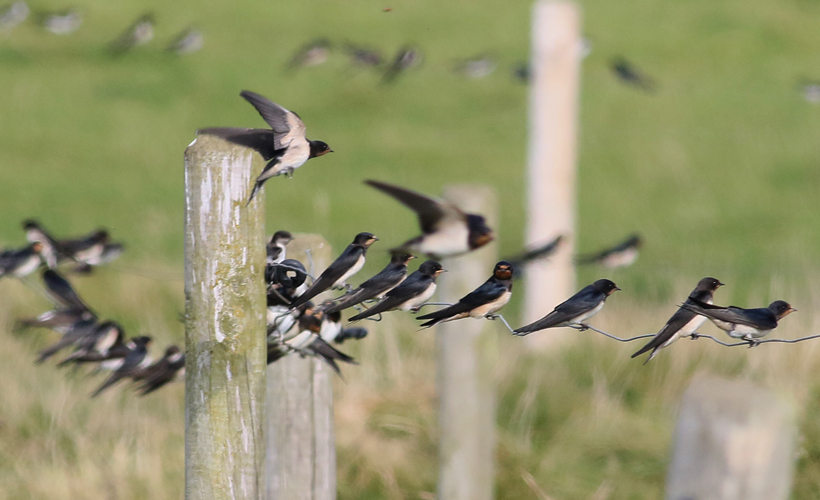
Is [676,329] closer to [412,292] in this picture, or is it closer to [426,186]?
[412,292]

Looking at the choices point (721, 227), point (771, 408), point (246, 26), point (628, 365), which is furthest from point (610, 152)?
point (771, 408)

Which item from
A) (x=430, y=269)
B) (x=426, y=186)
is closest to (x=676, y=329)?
(x=430, y=269)

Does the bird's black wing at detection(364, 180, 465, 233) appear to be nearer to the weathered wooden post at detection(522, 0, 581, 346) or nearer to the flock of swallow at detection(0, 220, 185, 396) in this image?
the flock of swallow at detection(0, 220, 185, 396)

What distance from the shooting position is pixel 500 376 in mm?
7910

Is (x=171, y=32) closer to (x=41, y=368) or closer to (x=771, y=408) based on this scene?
(x=41, y=368)

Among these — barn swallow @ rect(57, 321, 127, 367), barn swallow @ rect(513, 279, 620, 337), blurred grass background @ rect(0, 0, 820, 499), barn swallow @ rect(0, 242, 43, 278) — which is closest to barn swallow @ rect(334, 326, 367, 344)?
barn swallow @ rect(513, 279, 620, 337)

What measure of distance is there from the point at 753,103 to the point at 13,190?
51.2ft

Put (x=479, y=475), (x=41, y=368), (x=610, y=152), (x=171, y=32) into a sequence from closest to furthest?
(x=479, y=475)
(x=41, y=368)
(x=610, y=152)
(x=171, y=32)

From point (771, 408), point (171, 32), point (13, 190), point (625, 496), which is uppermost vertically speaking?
point (171, 32)

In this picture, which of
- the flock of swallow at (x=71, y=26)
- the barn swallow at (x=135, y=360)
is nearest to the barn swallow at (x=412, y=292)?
the barn swallow at (x=135, y=360)

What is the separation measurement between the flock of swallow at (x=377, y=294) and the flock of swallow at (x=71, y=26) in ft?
46.0

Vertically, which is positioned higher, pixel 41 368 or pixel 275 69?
pixel 275 69

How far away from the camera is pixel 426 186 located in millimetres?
18969

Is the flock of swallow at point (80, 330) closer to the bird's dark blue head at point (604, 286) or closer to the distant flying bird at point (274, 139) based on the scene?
the distant flying bird at point (274, 139)
